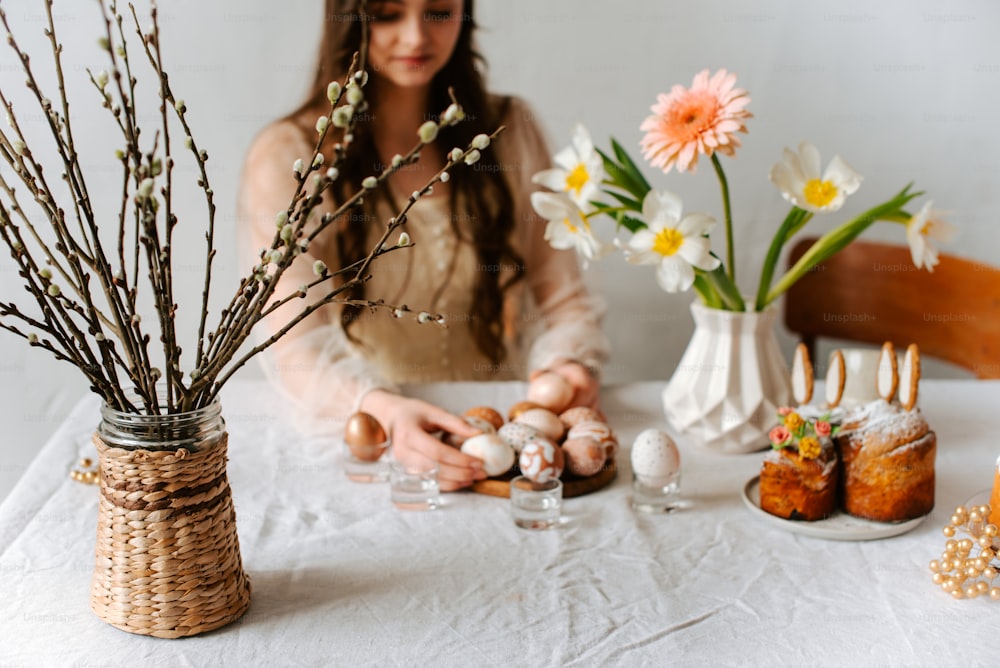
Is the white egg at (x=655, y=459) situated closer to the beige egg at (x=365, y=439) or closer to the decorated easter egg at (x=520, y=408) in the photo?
the decorated easter egg at (x=520, y=408)

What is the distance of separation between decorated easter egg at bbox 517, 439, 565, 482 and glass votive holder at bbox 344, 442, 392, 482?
8.0 inches

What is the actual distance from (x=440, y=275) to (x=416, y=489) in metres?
0.87

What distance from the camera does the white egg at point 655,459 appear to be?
3.61ft

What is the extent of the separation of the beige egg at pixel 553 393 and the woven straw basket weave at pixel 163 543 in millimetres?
596

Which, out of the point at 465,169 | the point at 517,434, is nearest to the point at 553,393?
the point at 517,434

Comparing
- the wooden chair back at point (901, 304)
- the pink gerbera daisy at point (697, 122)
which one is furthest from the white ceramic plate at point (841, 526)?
the wooden chair back at point (901, 304)

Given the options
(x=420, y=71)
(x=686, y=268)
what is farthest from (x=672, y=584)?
(x=420, y=71)

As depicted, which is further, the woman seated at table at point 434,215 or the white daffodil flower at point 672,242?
the woman seated at table at point 434,215

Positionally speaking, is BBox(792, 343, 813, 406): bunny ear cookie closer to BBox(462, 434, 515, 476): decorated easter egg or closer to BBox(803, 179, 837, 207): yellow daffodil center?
BBox(803, 179, 837, 207): yellow daffodil center

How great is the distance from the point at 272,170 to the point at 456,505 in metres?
0.97

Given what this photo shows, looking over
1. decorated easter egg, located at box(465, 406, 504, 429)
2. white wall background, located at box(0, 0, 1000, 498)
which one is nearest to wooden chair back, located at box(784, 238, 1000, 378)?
white wall background, located at box(0, 0, 1000, 498)

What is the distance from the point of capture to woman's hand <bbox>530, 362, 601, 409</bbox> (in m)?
1.40

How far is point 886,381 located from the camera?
3.66 ft

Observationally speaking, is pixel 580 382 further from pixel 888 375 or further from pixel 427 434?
pixel 888 375
